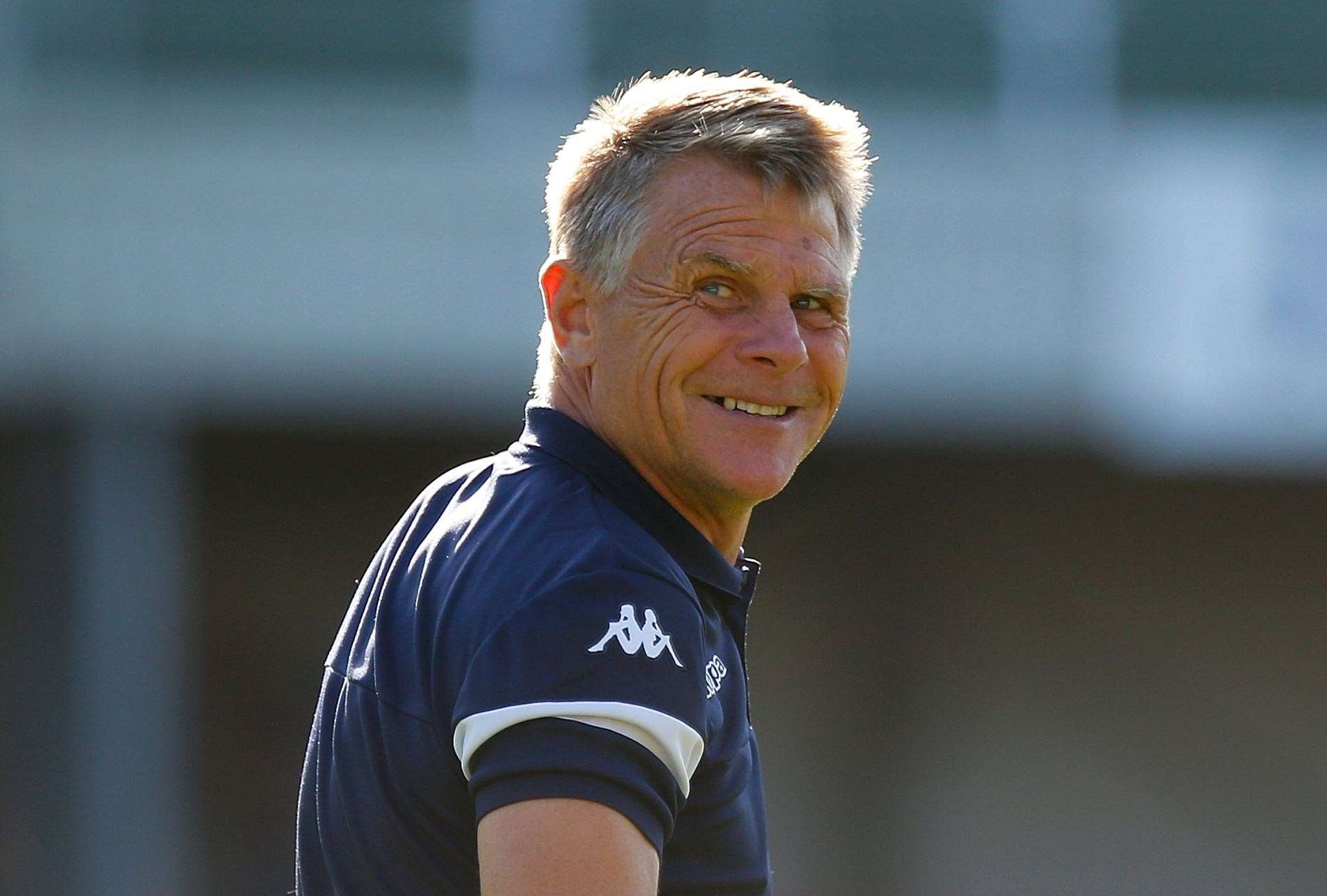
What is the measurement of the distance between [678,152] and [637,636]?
2.28 feet

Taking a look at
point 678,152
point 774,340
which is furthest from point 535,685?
point 678,152

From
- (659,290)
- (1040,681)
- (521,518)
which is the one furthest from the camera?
(1040,681)

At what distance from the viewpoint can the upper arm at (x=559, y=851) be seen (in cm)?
159

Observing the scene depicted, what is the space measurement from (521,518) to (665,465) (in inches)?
11.8

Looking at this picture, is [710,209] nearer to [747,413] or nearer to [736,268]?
[736,268]

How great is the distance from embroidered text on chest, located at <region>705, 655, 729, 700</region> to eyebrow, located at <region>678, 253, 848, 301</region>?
1.58 feet

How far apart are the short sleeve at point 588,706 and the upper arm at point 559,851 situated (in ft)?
0.05

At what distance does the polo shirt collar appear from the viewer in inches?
79.8

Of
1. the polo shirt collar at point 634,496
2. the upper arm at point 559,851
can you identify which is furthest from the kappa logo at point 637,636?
the polo shirt collar at point 634,496

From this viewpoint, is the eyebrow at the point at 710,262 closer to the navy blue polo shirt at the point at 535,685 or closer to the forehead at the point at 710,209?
the forehead at the point at 710,209

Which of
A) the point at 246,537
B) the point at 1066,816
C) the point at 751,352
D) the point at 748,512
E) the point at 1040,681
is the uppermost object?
the point at 751,352

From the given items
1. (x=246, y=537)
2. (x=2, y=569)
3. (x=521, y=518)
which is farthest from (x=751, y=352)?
(x=246, y=537)

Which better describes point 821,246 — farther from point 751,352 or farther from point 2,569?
point 2,569

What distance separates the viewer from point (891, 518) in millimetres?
13664
